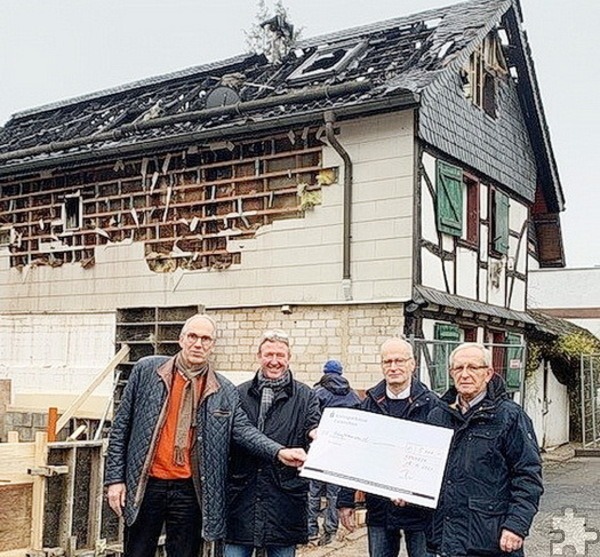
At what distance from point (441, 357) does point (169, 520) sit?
7795mm

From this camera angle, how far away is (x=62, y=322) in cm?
1462

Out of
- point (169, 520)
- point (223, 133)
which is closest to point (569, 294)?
point (223, 133)

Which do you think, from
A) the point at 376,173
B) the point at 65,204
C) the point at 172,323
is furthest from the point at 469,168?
the point at 65,204

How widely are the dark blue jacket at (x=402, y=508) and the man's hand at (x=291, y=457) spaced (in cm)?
46

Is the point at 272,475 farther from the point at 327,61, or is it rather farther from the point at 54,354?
the point at 327,61

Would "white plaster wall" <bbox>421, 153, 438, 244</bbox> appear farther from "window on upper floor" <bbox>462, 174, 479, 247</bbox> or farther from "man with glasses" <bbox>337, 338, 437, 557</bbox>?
"man with glasses" <bbox>337, 338, 437, 557</bbox>

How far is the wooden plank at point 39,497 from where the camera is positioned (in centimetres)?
518

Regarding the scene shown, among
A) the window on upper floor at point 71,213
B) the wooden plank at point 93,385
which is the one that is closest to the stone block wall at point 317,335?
the wooden plank at point 93,385

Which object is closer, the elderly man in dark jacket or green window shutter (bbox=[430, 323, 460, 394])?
the elderly man in dark jacket

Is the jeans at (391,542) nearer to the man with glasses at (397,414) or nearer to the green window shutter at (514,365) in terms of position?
the man with glasses at (397,414)

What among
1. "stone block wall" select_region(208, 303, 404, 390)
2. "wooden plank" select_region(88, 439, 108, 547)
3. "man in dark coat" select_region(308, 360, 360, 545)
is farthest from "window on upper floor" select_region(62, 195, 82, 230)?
"wooden plank" select_region(88, 439, 108, 547)

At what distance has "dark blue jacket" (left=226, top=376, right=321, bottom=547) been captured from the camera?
4.59 metres

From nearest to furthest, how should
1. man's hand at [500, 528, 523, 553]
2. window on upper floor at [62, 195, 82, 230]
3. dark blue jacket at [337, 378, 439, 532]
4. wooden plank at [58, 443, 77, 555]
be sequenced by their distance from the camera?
1. man's hand at [500, 528, 523, 553]
2. dark blue jacket at [337, 378, 439, 532]
3. wooden plank at [58, 443, 77, 555]
4. window on upper floor at [62, 195, 82, 230]

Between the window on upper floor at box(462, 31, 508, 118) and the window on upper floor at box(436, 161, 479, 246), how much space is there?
1.42m
